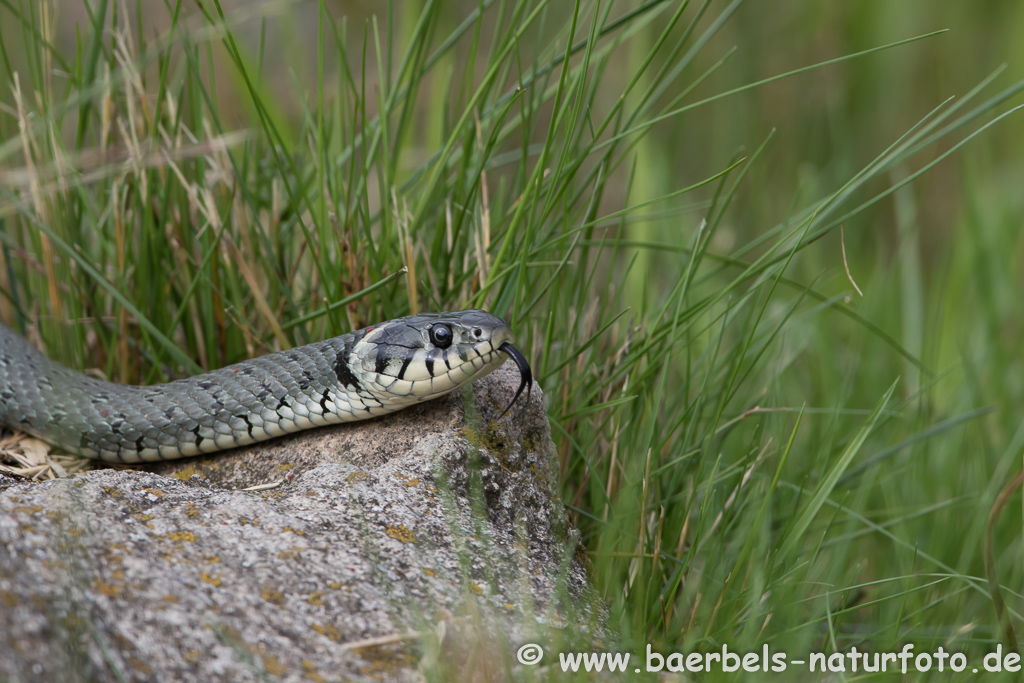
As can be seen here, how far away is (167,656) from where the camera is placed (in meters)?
1.48

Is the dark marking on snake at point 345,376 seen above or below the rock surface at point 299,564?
above

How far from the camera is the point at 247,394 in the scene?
8.34 feet

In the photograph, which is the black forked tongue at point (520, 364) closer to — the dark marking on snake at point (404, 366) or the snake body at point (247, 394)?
A: the snake body at point (247, 394)

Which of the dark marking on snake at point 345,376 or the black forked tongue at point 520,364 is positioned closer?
the black forked tongue at point 520,364

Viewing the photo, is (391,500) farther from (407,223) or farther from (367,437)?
(407,223)

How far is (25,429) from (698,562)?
2149mm

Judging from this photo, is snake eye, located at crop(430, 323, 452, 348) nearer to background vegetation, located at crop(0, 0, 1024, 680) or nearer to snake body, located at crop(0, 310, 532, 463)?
snake body, located at crop(0, 310, 532, 463)

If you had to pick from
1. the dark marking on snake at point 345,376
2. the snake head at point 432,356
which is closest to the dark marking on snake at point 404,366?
the snake head at point 432,356

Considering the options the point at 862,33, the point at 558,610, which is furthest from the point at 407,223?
the point at 862,33

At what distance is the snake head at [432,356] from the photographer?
91.0 inches

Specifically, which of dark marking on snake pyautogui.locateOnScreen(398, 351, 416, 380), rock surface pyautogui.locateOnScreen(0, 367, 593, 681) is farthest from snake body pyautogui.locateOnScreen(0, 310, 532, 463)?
rock surface pyautogui.locateOnScreen(0, 367, 593, 681)

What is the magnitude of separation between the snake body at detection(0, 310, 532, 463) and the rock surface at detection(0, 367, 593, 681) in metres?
0.15

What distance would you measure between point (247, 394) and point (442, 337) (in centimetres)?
64

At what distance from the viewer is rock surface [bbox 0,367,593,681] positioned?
58.4 inches
